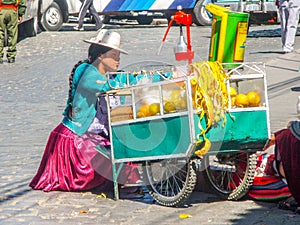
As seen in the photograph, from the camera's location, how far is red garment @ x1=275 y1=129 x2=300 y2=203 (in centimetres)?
627

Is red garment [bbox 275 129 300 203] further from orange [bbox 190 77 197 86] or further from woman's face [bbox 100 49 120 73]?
woman's face [bbox 100 49 120 73]

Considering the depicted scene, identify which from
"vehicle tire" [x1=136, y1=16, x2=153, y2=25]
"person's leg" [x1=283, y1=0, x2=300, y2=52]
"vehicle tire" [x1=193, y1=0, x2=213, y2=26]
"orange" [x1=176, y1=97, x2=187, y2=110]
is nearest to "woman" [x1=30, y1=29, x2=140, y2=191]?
"orange" [x1=176, y1=97, x2=187, y2=110]

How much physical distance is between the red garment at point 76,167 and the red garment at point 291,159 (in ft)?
4.50

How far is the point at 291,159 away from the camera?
633cm

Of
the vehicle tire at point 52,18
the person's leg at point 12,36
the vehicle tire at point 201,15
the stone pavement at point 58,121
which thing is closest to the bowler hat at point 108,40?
the stone pavement at point 58,121

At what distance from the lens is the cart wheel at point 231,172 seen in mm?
6645

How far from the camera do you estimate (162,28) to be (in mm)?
25312

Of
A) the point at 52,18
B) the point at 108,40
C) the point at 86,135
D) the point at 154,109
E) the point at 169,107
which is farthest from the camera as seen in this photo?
the point at 52,18

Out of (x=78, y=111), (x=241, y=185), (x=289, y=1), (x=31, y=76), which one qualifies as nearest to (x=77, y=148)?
(x=78, y=111)

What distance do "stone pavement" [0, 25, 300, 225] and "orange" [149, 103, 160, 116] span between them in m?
0.67

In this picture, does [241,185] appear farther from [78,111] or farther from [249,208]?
[78,111]

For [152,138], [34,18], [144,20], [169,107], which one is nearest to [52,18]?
[34,18]

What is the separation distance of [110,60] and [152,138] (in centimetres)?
102

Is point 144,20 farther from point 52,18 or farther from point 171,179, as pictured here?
point 171,179
